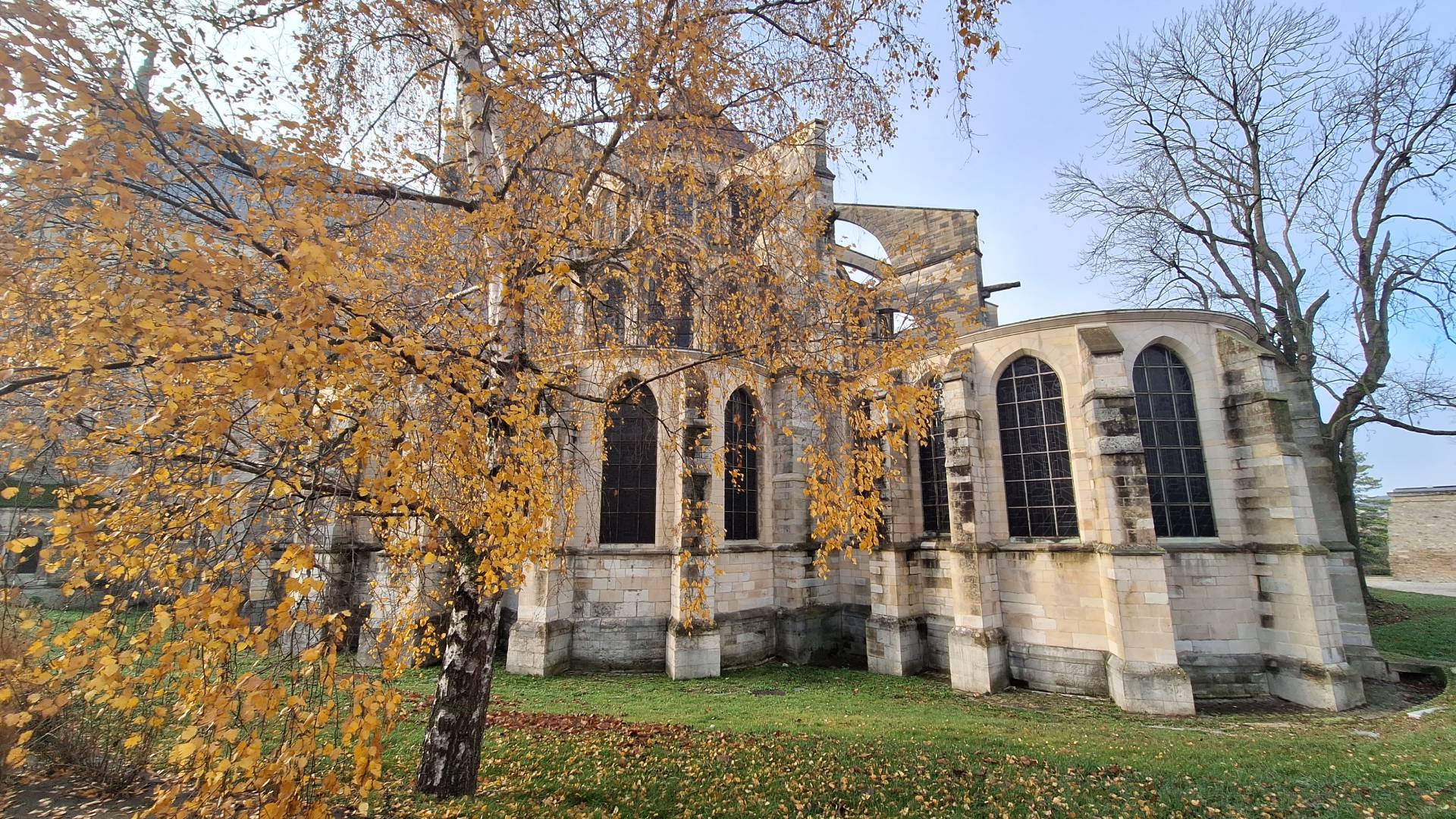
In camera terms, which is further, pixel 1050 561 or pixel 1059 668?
pixel 1050 561

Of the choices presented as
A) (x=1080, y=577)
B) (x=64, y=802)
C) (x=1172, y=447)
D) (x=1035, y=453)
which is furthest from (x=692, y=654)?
(x=1172, y=447)

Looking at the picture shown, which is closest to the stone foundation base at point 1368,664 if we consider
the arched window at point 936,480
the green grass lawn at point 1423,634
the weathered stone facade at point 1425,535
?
the green grass lawn at point 1423,634

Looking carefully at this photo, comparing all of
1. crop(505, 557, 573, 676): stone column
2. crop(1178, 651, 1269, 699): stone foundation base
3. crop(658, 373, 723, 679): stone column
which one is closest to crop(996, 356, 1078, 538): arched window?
crop(1178, 651, 1269, 699): stone foundation base

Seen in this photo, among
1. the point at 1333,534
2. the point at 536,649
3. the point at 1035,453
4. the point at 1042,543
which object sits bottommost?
the point at 536,649

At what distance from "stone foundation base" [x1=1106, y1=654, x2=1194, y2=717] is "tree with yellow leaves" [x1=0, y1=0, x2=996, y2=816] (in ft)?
24.7

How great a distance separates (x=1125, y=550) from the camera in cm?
977

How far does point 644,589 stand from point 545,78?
361 inches

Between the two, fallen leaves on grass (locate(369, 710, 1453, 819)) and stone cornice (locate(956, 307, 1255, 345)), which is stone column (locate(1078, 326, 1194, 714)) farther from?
fallen leaves on grass (locate(369, 710, 1453, 819))

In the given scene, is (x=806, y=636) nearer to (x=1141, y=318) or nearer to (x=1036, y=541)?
(x=1036, y=541)

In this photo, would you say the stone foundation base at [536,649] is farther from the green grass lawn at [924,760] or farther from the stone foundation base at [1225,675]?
the stone foundation base at [1225,675]

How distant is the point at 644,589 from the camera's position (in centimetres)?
1160

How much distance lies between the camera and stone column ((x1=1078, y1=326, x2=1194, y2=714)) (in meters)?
9.31

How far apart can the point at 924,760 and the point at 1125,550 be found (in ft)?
19.6

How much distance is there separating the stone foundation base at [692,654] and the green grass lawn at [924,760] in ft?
3.66
